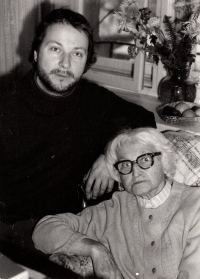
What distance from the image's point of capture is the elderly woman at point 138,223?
1211 mm

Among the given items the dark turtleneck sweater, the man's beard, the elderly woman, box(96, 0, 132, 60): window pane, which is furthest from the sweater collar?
box(96, 0, 132, 60): window pane

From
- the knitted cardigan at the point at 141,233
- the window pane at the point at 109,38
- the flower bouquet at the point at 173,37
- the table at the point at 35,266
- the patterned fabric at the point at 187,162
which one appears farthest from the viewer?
the window pane at the point at 109,38

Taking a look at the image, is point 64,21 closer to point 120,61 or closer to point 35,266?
point 120,61

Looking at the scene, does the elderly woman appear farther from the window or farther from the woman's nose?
the window

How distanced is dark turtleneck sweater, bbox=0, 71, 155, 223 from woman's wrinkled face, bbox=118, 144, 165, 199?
1.31ft

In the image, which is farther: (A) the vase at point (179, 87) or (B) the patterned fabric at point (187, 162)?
(A) the vase at point (179, 87)

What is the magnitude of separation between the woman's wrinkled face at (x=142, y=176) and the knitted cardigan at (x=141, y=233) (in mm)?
58

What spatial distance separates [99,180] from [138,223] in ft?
0.91

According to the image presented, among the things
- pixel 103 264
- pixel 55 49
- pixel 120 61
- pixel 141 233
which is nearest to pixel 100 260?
pixel 103 264

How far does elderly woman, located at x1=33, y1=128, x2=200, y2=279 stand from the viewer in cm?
121

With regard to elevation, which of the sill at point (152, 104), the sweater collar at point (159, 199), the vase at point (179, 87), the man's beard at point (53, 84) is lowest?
the sill at point (152, 104)

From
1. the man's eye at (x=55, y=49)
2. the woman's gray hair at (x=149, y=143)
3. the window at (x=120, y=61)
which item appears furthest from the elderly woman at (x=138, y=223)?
the window at (x=120, y=61)

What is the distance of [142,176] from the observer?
124 cm

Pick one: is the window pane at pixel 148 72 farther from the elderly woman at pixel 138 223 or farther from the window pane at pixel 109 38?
the elderly woman at pixel 138 223
